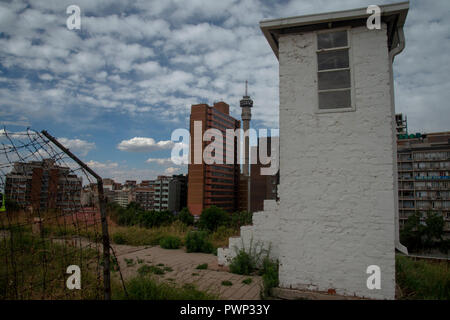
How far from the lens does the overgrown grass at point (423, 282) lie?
15.5ft

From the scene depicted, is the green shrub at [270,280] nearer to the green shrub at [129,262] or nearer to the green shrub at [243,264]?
the green shrub at [243,264]

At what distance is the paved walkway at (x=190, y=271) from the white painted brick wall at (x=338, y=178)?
866mm

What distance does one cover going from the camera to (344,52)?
5.14 metres

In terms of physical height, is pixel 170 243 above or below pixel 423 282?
below

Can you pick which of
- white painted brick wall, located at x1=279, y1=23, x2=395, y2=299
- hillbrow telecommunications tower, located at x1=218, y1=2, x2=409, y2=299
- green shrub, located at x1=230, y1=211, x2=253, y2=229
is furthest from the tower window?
green shrub, located at x1=230, y1=211, x2=253, y2=229

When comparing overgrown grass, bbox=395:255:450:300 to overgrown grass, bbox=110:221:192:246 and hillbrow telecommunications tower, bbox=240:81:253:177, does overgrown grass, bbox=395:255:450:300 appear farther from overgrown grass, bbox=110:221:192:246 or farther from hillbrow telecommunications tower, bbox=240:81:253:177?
hillbrow telecommunications tower, bbox=240:81:253:177

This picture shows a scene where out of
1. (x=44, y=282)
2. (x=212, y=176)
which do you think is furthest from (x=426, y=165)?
(x=44, y=282)

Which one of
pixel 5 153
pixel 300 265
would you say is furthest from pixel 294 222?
pixel 5 153

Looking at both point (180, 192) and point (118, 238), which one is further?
point (180, 192)

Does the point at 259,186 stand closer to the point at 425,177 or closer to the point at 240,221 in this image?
the point at 425,177

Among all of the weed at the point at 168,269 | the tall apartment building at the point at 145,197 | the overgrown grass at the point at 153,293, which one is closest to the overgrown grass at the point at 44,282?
the overgrown grass at the point at 153,293

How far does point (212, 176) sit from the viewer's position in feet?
283

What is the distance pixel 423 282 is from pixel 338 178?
2.58 meters

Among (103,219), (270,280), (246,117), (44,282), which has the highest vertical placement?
(246,117)
